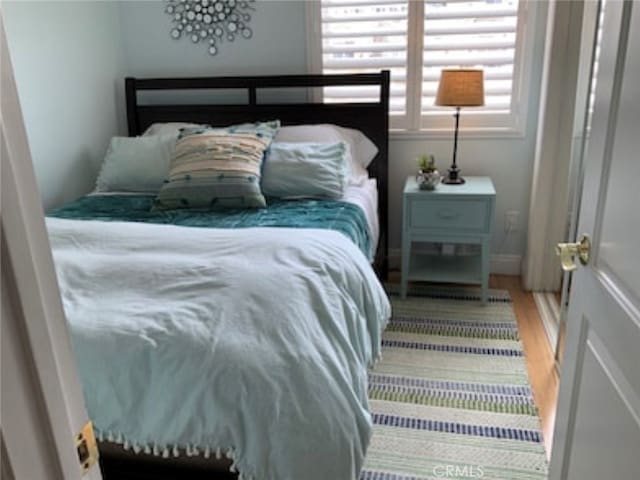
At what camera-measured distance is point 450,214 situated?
3.01 metres

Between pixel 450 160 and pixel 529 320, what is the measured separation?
3.59 ft

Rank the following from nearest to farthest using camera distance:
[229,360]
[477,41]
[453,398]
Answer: [229,360], [453,398], [477,41]

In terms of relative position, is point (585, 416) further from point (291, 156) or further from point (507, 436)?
point (291, 156)

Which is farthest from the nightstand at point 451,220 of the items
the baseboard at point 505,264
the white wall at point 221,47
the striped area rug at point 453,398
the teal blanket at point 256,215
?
the white wall at point 221,47

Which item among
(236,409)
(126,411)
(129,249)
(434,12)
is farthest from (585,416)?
(434,12)

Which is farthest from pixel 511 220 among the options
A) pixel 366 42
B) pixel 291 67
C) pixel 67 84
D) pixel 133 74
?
pixel 67 84

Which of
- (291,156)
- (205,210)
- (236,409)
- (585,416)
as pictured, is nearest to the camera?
(585,416)

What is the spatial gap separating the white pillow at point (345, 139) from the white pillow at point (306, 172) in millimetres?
199

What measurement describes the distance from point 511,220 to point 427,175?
2.45 feet

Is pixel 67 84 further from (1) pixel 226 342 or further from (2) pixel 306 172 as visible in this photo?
(1) pixel 226 342

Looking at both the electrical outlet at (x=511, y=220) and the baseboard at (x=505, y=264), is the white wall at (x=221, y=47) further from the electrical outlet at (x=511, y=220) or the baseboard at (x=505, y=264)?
the baseboard at (x=505, y=264)

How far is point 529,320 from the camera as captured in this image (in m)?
2.94

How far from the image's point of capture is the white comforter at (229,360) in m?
1.34

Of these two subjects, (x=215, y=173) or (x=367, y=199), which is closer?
(x=215, y=173)
